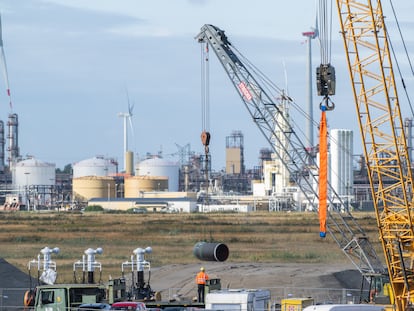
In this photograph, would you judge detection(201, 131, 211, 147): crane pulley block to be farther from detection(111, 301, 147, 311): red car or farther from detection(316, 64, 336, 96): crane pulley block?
detection(111, 301, 147, 311): red car

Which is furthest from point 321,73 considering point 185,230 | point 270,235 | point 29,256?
point 185,230

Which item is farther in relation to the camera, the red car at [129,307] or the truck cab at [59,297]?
the truck cab at [59,297]

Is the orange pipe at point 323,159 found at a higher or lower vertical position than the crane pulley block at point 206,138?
lower

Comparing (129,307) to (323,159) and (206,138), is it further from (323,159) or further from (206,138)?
(206,138)

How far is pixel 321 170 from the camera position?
5016 cm

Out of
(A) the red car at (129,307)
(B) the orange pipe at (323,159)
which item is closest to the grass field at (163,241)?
(B) the orange pipe at (323,159)

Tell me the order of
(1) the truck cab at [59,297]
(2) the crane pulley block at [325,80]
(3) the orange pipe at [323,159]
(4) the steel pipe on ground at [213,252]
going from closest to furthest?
(1) the truck cab at [59,297], (2) the crane pulley block at [325,80], (3) the orange pipe at [323,159], (4) the steel pipe on ground at [213,252]

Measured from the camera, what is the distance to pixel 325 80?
49.2m

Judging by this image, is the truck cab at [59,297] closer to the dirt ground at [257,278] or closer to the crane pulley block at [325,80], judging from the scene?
the dirt ground at [257,278]

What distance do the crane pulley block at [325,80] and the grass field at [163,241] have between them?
20678mm

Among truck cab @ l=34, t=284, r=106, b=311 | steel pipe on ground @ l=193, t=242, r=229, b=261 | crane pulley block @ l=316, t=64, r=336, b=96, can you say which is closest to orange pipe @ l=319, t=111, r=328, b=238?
crane pulley block @ l=316, t=64, r=336, b=96

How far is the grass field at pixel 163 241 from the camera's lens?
263 feet

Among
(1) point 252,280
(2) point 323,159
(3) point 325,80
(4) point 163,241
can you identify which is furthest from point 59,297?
(4) point 163,241

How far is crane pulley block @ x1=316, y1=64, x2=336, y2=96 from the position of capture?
49.1 metres
